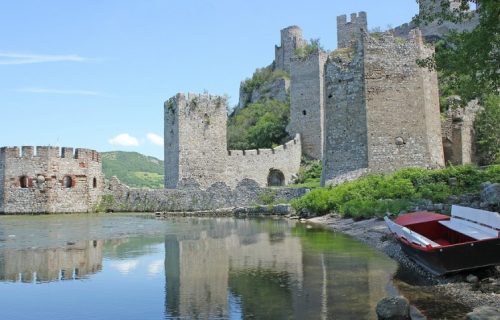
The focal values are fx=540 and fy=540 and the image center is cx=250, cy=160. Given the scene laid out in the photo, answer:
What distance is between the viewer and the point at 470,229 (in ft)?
26.4

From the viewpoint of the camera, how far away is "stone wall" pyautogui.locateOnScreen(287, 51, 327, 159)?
3700cm

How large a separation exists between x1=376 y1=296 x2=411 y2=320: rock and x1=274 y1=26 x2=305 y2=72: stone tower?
47030 mm

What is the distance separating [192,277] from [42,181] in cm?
1951

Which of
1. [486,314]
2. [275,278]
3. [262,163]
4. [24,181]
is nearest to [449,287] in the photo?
[486,314]

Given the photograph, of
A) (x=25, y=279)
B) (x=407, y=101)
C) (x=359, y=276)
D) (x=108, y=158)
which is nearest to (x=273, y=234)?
(x=359, y=276)

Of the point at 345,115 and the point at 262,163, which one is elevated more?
the point at 345,115

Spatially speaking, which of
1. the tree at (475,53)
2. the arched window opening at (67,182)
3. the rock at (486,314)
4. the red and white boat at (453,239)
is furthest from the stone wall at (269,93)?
the rock at (486,314)

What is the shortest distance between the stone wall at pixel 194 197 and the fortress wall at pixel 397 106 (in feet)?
14.3

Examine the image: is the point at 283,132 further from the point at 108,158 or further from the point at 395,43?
the point at 108,158

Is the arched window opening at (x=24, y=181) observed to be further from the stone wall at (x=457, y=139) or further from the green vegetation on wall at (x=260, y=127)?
the stone wall at (x=457, y=139)

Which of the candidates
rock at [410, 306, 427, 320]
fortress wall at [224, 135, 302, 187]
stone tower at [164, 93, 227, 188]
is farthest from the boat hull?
fortress wall at [224, 135, 302, 187]

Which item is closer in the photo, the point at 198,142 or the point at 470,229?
the point at 470,229

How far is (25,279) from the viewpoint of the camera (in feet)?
25.6

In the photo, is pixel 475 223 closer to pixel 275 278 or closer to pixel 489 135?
pixel 275 278
